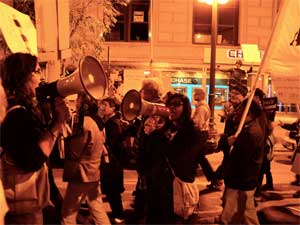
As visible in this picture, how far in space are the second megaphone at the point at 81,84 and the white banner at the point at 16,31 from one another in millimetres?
577

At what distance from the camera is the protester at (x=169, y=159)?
3.93m

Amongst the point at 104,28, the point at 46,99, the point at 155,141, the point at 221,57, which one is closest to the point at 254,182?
the point at 155,141

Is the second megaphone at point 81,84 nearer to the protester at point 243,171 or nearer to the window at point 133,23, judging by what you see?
the protester at point 243,171

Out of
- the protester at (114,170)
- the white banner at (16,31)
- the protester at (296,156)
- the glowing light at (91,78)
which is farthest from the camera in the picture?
the protester at (296,156)

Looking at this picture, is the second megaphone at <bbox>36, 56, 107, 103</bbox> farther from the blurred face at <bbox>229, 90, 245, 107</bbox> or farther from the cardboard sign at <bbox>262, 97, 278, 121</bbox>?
the cardboard sign at <bbox>262, 97, 278, 121</bbox>

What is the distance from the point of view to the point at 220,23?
2239cm

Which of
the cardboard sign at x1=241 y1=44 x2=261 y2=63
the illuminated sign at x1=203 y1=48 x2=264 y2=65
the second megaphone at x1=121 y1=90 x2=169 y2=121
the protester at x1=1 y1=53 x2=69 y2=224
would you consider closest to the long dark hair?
the protester at x1=1 y1=53 x2=69 y2=224

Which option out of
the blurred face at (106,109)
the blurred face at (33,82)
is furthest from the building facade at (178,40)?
the blurred face at (33,82)

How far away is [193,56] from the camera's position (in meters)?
21.7

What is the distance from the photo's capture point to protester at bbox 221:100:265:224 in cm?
457

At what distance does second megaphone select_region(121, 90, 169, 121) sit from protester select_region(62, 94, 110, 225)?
0.56m

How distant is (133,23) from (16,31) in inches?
736

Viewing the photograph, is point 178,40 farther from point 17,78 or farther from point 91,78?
point 17,78

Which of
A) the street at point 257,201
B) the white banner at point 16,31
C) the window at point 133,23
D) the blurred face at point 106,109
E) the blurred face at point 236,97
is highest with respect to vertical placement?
the window at point 133,23
